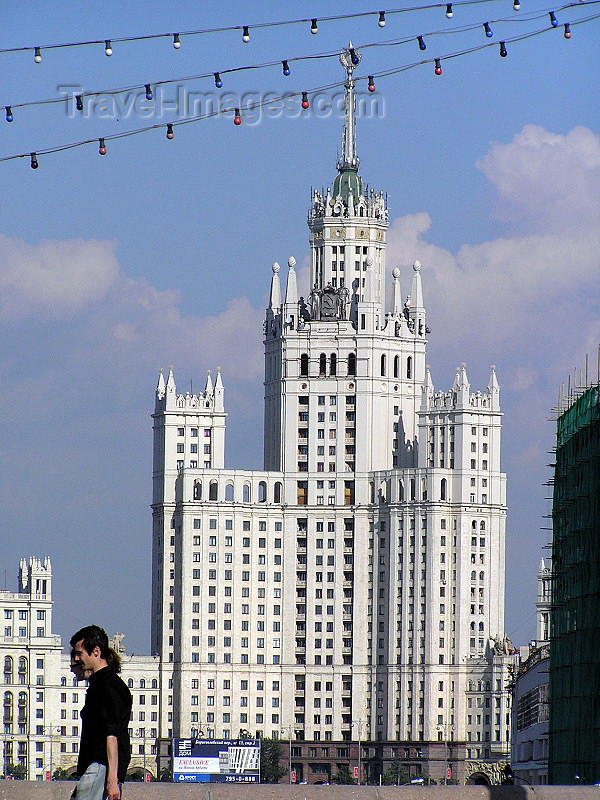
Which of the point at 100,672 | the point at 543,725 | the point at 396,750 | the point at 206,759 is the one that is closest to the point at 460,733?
the point at 396,750

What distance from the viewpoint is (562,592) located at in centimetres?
10456

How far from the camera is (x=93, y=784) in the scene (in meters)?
23.6

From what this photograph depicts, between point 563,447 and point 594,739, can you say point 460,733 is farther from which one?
point 594,739

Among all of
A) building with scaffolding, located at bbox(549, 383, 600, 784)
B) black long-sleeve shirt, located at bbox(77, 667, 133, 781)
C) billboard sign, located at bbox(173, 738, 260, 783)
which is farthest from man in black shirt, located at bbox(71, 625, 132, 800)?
billboard sign, located at bbox(173, 738, 260, 783)

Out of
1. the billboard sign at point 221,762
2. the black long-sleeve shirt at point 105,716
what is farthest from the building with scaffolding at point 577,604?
the billboard sign at point 221,762

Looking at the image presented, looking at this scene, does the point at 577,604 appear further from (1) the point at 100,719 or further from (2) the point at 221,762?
(2) the point at 221,762

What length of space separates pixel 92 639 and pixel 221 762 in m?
152

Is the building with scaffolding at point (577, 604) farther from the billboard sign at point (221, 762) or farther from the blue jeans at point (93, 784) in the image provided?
the billboard sign at point (221, 762)

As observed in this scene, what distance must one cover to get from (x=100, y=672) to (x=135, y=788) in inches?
332

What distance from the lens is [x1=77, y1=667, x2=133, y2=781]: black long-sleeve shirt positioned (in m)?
23.7

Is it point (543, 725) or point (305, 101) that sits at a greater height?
point (305, 101)

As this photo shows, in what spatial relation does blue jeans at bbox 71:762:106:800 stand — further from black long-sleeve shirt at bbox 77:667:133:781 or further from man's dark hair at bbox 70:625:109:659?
man's dark hair at bbox 70:625:109:659

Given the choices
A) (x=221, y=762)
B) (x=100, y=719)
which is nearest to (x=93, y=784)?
(x=100, y=719)

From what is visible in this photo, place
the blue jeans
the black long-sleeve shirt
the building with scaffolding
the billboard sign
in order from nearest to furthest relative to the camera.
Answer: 1. the blue jeans
2. the black long-sleeve shirt
3. the building with scaffolding
4. the billboard sign
